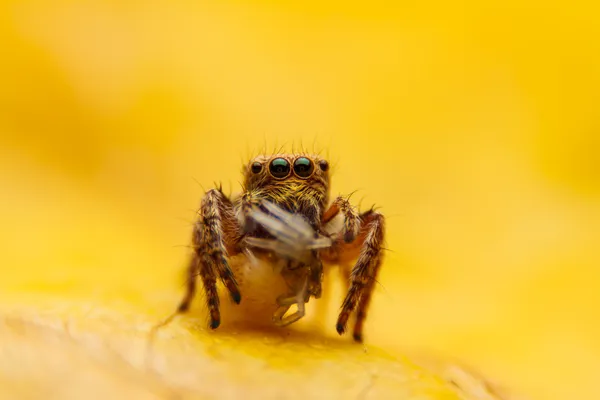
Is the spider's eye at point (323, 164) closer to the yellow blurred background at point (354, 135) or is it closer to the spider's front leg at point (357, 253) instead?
the spider's front leg at point (357, 253)

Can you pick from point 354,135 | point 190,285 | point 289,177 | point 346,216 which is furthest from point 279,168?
point 354,135

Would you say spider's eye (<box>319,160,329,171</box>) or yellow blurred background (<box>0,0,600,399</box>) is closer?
spider's eye (<box>319,160,329,171</box>)

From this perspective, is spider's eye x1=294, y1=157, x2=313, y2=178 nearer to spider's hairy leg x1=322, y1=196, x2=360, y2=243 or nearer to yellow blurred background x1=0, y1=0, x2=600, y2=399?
spider's hairy leg x1=322, y1=196, x2=360, y2=243

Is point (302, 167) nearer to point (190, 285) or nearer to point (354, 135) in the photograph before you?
point (190, 285)

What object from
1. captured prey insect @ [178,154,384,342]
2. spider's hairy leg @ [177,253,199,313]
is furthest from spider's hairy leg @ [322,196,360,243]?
spider's hairy leg @ [177,253,199,313]

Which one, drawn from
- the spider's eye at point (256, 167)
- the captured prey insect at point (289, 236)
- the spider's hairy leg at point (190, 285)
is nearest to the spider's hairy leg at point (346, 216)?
the captured prey insect at point (289, 236)

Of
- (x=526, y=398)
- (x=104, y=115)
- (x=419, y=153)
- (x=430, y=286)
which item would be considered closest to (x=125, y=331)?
(x=526, y=398)
